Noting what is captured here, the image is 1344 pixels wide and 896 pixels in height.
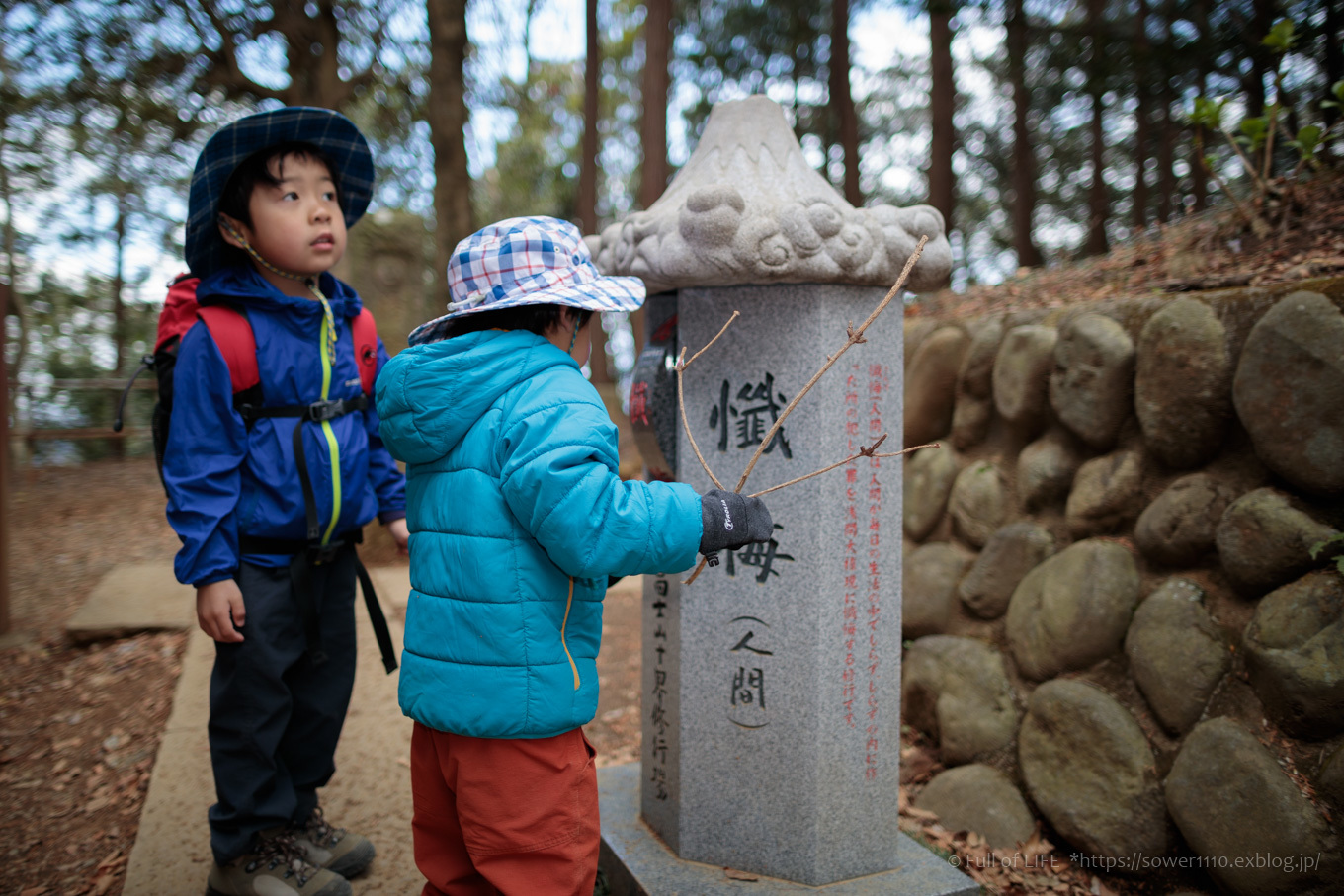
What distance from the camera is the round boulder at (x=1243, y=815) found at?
2275 millimetres

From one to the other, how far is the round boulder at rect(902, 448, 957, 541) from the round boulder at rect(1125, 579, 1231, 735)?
1.36 meters

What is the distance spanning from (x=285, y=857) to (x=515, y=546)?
1.39m

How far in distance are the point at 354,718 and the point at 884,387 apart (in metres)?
2.91

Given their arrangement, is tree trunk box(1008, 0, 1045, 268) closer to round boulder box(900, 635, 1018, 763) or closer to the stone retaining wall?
the stone retaining wall

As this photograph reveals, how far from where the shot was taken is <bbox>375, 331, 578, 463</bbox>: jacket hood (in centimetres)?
162

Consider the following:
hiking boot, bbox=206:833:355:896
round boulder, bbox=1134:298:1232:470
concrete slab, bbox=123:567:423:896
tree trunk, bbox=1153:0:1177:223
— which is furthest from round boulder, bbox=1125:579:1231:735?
tree trunk, bbox=1153:0:1177:223

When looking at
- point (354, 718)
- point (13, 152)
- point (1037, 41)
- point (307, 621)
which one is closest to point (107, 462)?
point (13, 152)

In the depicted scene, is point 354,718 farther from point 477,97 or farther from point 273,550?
point 477,97

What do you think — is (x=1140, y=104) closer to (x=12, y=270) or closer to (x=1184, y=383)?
(x=1184, y=383)

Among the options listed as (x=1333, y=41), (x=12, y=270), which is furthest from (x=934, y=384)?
(x=12, y=270)

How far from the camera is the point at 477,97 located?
11.7 m

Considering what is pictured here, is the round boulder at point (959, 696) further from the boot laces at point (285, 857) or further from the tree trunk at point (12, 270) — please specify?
the tree trunk at point (12, 270)

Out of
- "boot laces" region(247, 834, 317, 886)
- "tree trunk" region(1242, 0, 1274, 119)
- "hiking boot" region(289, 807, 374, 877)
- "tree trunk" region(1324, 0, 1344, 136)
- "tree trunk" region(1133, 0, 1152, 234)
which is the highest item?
"tree trunk" region(1133, 0, 1152, 234)

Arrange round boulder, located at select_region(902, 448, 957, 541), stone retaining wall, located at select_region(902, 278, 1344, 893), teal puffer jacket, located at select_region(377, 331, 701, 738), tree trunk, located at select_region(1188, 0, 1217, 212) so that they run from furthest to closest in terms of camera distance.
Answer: tree trunk, located at select_region(1188, 0, 1217, 212), round boulder, located at select_region(902, 448, 957, 541), stone retaining wall, located at select_region(902, 278, 1344, 893), teal puffer jacket, located at select_region(377, 331, 701, 738)
